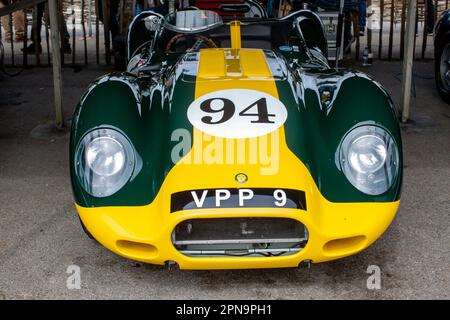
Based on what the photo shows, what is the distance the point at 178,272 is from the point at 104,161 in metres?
0.70

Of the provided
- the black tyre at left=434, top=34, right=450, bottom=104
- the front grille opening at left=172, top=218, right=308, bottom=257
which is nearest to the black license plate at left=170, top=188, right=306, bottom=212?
the front grille opening at left=172, top=218, right=308, bottom=257

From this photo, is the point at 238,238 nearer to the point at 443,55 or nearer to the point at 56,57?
the point at 56,57

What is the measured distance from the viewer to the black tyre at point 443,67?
22.9 ft

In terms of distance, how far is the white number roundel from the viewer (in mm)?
3275

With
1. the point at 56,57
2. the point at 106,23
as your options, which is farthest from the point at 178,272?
the point at 106,23

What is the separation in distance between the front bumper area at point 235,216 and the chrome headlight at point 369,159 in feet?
0.38

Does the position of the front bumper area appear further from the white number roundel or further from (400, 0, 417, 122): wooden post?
(400, 0, 417, 122): wooden post

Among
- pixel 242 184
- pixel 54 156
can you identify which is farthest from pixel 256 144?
pixel 54 156

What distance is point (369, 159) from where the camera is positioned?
128 inches

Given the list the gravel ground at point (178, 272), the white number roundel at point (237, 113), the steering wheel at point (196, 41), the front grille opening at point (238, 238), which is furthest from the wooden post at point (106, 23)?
the front grille opening at point (238, 238)

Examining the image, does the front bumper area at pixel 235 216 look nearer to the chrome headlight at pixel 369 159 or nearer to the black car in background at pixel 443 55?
the chrome headlight at pixel 369 159

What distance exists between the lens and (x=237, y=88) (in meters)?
3.60

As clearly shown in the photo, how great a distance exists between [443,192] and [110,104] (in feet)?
7.96

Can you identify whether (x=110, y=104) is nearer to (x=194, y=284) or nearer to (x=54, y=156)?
(x=194, y=284)
